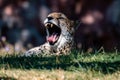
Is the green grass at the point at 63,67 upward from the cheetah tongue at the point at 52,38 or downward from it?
downward

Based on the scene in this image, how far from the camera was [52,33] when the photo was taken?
1384cm

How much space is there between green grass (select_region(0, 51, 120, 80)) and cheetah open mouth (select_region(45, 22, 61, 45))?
0.87 m

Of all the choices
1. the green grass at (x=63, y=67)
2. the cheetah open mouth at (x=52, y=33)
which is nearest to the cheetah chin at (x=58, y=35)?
the cheetah open mouth at (x=52, y=33)

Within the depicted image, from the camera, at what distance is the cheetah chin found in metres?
13.7

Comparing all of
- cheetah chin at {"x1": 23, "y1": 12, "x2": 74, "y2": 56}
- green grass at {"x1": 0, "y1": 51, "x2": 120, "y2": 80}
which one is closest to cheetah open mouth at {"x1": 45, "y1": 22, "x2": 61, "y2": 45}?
cheetah chin at {"x1": 23, "y1": 12, "x2": 74, "y2": 56}

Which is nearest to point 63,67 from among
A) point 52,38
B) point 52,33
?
point 52,38

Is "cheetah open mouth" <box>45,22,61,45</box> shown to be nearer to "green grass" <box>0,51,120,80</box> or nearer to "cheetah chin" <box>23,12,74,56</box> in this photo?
"cheetah chin" <box>23,12,74,56</box>

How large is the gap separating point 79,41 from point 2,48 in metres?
1.64

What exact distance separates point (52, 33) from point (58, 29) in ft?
0.46

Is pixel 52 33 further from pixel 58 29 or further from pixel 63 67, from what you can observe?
pixel 63 67

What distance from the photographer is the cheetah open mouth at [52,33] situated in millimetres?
13711

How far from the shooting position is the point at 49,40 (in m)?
13.7

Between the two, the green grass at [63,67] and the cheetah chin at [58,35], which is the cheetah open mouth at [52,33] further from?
the green grass at [63,67]

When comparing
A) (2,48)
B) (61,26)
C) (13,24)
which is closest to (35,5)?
(13,24)
